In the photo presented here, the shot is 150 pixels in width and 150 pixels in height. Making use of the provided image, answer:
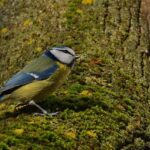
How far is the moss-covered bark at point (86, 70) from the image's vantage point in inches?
206

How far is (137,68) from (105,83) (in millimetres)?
692

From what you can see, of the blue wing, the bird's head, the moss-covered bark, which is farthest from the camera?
the bird's head

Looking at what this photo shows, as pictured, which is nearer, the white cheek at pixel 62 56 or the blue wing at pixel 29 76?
the blue wing at pixel 29 76

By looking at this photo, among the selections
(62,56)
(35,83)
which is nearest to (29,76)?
(35,83)

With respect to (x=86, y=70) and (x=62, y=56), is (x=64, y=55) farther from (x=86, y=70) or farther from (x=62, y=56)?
Result: (x=86, y=70)

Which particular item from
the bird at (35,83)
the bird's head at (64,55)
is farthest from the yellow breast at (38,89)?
the bird's head at (64,55)

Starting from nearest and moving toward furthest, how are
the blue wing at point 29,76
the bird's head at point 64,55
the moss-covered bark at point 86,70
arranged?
the moss-covered bark at point 86,70 → the blue wing at point 29,76 → the bird's head at point 64,55

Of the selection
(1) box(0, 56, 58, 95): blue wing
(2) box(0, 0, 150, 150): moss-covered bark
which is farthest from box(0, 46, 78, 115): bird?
(2) box(0, 0, 150, 150): moss-covered bark

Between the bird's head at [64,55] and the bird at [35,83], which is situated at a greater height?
the bird's head at [64,55]

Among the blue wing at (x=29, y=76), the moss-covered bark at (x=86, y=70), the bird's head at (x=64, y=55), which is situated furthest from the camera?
the bird's head at (x=64, y=55)

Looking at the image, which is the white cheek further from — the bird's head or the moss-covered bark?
the moss-covered bark

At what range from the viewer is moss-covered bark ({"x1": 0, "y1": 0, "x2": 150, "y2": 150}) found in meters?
5.23

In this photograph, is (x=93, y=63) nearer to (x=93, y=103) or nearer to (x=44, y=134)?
(x=93, y=103)

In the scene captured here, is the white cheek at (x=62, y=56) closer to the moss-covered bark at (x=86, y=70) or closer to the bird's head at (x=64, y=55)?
the bird's head at (x=64, y=55)
